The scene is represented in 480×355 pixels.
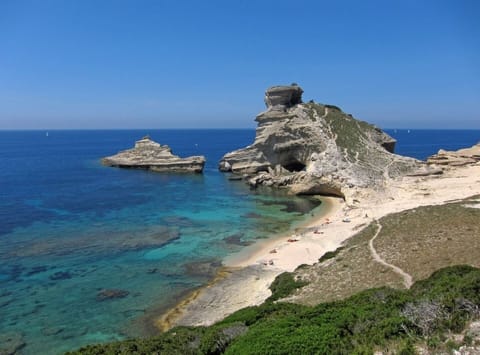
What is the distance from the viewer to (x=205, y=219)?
43.3 metres

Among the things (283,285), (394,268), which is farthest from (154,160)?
(394,268)

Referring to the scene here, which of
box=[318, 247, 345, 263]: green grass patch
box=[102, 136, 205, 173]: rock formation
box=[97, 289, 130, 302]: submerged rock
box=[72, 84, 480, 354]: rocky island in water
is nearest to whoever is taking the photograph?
box=[72, 84, 480, 354]: rocky island in water

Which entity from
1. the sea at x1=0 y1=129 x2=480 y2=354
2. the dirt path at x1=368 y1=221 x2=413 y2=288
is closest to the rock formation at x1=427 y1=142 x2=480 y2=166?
the sea at x1=0 y1=129 x2=480 y2=354

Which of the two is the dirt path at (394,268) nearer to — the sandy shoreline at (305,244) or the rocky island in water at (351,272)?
the rocky island in water at (351,272)

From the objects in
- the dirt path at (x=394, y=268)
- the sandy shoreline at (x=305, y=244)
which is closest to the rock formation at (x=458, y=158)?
the sandy shoreline at (x=305, y=244)

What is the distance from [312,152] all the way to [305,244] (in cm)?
3271

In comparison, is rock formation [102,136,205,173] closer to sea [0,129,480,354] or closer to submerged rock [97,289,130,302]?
sea [0,129,480,354]

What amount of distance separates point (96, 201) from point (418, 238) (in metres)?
41.4

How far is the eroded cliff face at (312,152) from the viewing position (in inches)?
2152

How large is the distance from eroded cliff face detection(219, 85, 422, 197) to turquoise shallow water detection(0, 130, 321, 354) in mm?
5005

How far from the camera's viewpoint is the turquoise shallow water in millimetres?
21422

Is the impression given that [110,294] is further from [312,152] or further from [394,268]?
[312,152]

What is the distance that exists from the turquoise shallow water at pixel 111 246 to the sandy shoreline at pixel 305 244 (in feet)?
5.32

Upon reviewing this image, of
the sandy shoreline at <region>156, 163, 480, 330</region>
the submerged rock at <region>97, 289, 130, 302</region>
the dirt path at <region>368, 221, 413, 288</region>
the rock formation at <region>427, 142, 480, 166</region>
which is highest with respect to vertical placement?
the rock formation at <region>427, 142, 480, 166</region>
